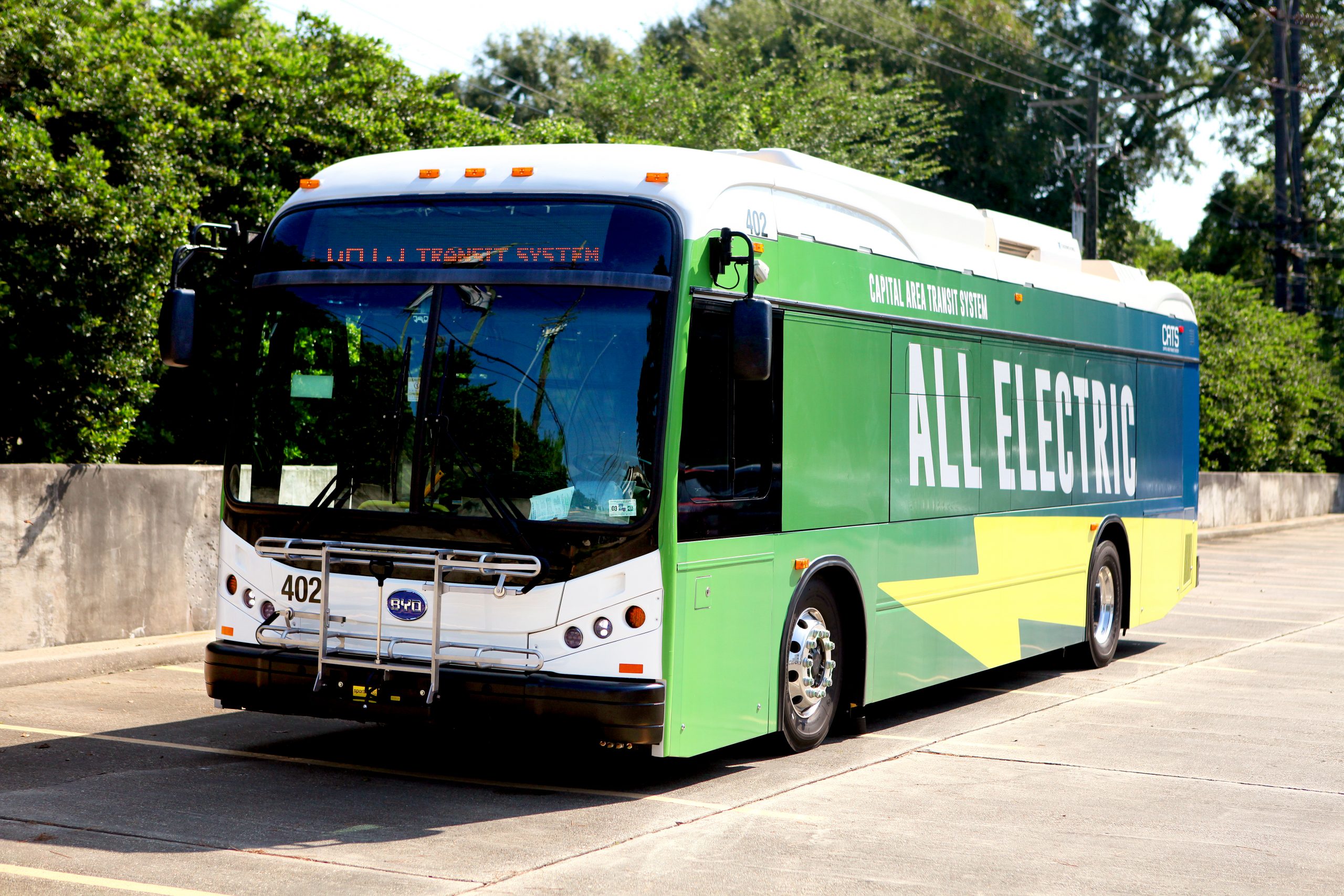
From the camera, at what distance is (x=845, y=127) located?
85.6 ft

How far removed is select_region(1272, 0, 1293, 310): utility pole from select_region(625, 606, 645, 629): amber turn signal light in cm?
3396

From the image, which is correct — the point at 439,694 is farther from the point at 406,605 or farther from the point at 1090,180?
the point at 1090,180

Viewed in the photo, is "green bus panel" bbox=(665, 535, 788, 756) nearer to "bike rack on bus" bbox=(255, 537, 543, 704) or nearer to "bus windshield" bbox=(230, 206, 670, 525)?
"bus windshield" bbox=(230, 206, 670, 525)

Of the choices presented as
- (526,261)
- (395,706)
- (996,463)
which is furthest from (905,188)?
(395,706)

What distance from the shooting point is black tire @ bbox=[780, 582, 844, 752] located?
26.2 feet

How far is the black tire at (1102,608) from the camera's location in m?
12.2

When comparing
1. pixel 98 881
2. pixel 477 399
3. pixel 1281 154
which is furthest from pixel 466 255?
pixel 1281 154

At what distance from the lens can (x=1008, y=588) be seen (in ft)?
34.9

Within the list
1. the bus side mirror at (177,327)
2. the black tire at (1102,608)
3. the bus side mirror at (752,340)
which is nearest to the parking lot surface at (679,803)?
the black tire at (1102,608)

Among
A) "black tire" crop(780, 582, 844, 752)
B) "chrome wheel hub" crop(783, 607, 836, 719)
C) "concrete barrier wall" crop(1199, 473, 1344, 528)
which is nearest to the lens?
"black tire" crop(780, 582, 844, 752)

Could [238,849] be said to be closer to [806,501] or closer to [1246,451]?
[806,501]

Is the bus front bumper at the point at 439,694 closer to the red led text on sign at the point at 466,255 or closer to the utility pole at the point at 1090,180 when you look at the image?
the red led text on sign at the point at 466,255

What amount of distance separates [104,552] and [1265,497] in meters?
28.2

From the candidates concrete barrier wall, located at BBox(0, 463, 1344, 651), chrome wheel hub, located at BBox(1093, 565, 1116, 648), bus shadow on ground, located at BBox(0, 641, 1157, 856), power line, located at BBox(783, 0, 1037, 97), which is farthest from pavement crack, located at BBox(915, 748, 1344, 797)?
power line, located at BBox(783, 0, 1037, 97)
